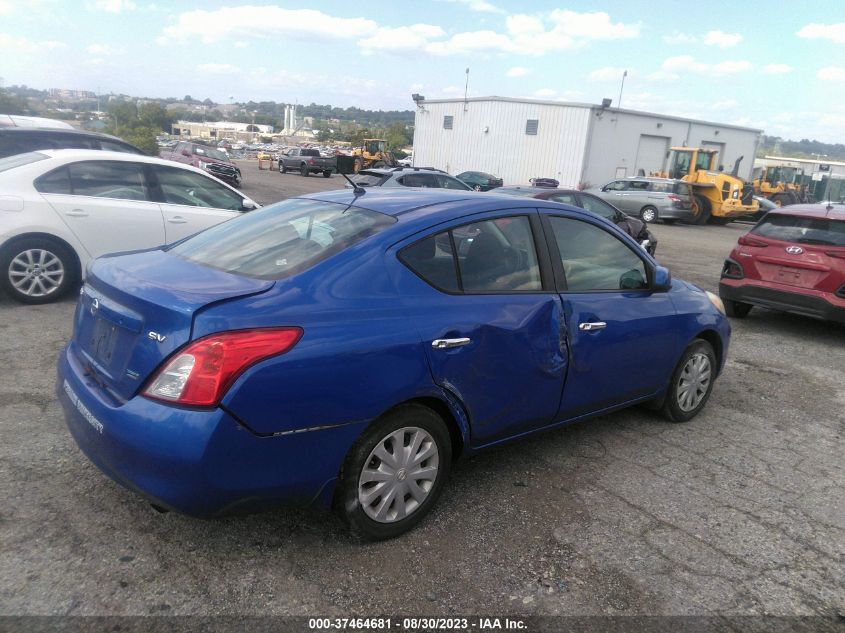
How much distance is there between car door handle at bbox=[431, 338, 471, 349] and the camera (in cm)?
288

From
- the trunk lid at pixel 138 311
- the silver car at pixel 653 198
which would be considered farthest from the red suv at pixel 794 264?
the silver car at pixel 653 198

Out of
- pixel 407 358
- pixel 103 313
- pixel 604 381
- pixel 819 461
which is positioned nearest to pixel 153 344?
pixel 103 313

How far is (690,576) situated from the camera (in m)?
2.89

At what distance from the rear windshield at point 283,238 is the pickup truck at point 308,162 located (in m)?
34.7

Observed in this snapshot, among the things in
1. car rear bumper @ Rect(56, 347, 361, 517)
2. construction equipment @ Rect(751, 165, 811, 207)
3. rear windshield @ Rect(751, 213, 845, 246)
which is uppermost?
construction equipment @ Rect(751, 165, 811, 207)

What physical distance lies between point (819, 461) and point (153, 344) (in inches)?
163

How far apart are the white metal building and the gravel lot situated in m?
29.5

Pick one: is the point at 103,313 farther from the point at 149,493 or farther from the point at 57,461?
the point at 57,461

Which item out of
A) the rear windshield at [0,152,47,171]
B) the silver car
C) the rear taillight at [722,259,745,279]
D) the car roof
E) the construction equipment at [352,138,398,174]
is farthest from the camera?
the construction equipment at [352,138,398,174]

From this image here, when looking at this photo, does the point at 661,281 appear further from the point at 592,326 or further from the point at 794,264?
the point at 794,264

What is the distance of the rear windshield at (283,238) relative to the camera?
2938 mm

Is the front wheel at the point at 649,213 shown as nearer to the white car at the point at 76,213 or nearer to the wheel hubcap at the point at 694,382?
the white car at the point at 76,213

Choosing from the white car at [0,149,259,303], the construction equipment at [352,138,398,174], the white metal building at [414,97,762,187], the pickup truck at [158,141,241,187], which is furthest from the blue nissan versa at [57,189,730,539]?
the construction equipment at [352,138,398,174]

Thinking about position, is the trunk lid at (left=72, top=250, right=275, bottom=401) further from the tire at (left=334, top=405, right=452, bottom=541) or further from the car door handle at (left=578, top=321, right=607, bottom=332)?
the car door handle at (left=578, top=321, right=607, bottom=332)
